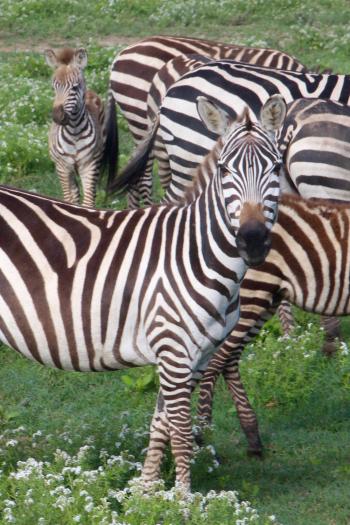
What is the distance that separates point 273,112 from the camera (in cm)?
639

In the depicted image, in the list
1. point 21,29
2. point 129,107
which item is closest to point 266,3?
point 21,29

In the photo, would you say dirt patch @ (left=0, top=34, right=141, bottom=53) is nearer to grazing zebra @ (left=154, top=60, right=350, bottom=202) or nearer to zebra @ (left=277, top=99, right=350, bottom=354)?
grazing zebra @ (left=154, top=60, right=350, bottom=202)

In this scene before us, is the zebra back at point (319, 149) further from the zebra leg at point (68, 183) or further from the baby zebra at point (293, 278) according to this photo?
the zebra leg at point (68, 183)

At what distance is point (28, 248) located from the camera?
6645 millimetres

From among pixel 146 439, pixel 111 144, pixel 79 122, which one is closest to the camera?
pixel 146 439

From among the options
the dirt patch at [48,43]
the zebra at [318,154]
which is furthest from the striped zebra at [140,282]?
the dirt patch at [48,43]

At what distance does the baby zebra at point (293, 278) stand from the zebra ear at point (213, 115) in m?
1.42

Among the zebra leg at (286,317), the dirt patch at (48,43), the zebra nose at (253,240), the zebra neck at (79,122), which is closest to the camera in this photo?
the zebra nose at (253,240)

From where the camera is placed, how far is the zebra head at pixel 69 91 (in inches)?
463

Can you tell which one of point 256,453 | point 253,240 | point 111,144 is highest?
point 253,240

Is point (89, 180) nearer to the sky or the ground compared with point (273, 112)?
nearer to the ground

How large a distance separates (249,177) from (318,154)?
3.41 meters

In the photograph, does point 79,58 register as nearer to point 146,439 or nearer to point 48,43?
point 146,439

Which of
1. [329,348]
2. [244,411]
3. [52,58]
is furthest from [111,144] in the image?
[244,411]
